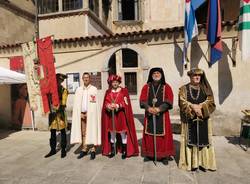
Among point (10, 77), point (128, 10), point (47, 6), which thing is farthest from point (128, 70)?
point (128, 10)

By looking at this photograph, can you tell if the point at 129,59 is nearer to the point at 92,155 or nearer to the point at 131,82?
the point at 131,82

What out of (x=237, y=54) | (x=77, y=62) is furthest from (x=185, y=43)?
(x=77, y=62)

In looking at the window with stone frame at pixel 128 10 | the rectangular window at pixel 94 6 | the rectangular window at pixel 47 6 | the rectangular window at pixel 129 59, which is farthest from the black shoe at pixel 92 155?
the window with stone frame at pixel 128 10

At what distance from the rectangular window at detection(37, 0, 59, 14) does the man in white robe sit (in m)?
8.54

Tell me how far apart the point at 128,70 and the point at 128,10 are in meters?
7.38

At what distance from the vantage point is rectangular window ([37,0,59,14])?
43.0ft

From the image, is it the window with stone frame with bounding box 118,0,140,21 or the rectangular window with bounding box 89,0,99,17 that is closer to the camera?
the rectangular window with bounding box 89,0,99,17

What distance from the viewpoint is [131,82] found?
1108 cm

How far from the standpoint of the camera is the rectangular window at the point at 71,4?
1248 centimetres

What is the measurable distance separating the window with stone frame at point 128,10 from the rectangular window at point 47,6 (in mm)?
4751

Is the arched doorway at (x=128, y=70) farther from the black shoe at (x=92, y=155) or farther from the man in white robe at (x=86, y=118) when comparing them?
the black shoe at (x=92, y=155)

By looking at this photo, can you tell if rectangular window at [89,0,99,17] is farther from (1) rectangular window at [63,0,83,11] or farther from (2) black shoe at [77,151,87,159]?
(2) black shoe at [77,151,87,159]

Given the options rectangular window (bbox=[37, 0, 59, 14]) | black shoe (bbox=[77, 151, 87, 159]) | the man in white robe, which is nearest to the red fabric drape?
the man in white robe

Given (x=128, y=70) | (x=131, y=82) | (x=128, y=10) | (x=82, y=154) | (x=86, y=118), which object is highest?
(x=128, y=10)
